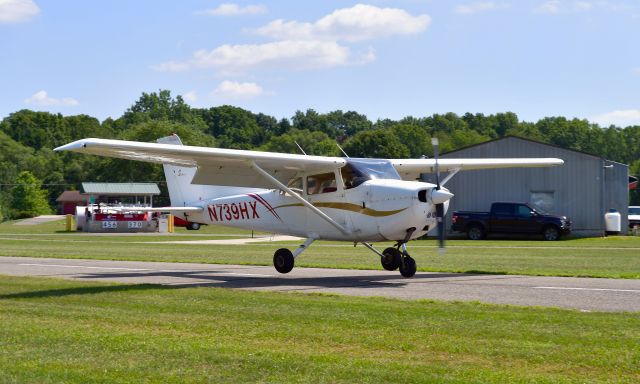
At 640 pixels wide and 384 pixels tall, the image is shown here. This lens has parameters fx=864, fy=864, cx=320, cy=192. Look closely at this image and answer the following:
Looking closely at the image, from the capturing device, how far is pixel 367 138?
368 feet

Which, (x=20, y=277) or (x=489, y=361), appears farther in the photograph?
(x=20, y=277)

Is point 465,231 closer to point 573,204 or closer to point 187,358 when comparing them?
point 573,204

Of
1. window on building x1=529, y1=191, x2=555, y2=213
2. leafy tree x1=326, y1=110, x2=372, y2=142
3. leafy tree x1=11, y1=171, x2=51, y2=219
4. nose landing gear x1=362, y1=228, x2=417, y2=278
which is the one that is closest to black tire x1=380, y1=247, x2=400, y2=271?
nose landing gear x1=362, y1=228, x2=417, y2=278

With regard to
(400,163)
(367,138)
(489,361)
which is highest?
(367,138)

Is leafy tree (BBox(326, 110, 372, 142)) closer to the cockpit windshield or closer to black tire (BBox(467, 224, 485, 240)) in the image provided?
black tire (BBox(467, 224, 485, 240))

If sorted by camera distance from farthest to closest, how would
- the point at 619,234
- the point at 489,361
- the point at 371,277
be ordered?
1. the point at 619,234
2. the point at 371,277
3. the point at 489,361

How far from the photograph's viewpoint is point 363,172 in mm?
17891

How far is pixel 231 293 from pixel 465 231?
2979 centimetres

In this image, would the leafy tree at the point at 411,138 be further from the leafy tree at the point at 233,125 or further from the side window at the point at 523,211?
the side window at the point at 523,211

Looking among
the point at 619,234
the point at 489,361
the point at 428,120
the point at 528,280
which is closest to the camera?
the point at 489,361

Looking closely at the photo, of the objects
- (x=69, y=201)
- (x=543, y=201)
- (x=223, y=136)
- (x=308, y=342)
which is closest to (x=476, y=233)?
(x=543, y=201)

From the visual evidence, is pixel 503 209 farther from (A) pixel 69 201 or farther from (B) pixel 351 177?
(A) pixel 69 201

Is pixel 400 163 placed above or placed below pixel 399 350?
above

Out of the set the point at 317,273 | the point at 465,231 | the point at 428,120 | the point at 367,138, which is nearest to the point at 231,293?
the point at 317,273
